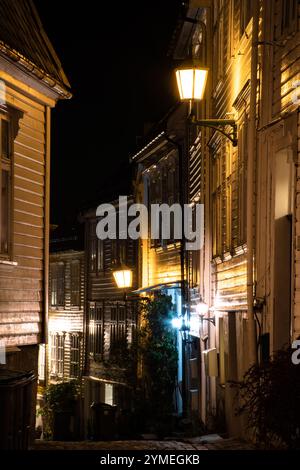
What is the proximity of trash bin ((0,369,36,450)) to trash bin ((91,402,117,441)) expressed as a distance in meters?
12.9

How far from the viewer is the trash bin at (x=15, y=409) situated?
32.5 ft

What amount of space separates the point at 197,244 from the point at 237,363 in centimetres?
650

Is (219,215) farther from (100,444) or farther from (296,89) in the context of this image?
(296,89)

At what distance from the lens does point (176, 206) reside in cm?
2439

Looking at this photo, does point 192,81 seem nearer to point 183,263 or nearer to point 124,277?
point 183,263

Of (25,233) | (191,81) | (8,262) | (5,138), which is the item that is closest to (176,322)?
(25,233)

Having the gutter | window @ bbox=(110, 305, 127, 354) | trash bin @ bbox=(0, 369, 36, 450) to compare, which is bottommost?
trash bin @ bbox=(0, 369, 36, 450)

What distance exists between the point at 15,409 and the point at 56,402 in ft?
80.0

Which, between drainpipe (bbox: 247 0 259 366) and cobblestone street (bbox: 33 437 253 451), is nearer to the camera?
drainpipe (bbox: 247 0 259 366)

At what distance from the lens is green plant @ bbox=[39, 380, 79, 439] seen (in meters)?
33.6

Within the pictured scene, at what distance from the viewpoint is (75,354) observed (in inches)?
1497

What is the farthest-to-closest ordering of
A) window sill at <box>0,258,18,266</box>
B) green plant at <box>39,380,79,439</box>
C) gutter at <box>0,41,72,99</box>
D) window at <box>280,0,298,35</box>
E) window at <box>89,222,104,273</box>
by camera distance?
window at <box>89,222,104,273</box> < green plant at <box>39,380,79,439</box> < window sill at <box>0,258,18,266</box> < gutter at <box>0,41,72,99</box> < window at <box>280,0,298,35</box>

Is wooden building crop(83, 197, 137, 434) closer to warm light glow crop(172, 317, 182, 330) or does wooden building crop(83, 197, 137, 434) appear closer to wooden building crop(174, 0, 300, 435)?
warm light glow crop(172, 317, 182, 330)

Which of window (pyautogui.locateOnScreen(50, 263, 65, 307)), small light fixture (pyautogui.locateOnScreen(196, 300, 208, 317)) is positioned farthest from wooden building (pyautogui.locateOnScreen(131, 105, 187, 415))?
window (pyautogui.locateOnScreen(50, 263, 65, 307))
